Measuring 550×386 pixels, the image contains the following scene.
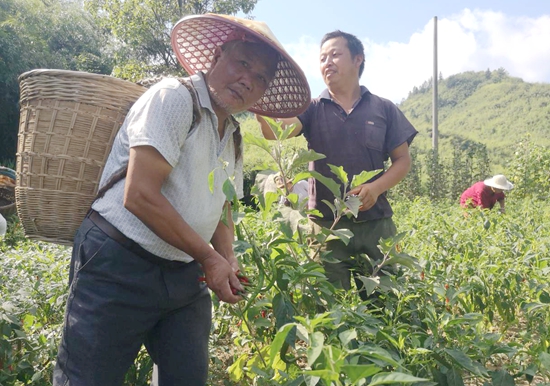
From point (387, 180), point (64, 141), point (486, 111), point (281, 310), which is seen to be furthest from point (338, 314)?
point (486, 111)

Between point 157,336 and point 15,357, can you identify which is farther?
point 15,357

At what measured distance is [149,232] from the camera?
1333mm

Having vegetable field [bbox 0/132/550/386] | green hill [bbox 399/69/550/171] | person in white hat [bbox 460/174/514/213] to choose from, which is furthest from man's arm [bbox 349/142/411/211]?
green hill [bbox 399/69/550/171]

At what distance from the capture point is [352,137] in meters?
2.33

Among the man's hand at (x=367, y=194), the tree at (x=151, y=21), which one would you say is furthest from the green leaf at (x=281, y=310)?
the tree at (x=151, y=21)

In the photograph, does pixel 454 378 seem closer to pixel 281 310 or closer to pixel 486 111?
pixel 281 310

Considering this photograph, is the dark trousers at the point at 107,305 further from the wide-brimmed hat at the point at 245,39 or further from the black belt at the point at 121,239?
the wide-brimmed hat at the point at 245,39

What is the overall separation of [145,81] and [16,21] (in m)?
Result: 13.7

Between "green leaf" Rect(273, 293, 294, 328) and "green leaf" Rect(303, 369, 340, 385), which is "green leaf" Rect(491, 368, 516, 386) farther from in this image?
"green leaf" Rect(303, 369, 340, 385)

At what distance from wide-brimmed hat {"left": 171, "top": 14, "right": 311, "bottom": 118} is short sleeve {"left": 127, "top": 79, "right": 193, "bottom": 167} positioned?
0.87 feet

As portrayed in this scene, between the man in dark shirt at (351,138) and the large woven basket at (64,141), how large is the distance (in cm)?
94

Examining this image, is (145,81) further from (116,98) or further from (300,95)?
(300,95)

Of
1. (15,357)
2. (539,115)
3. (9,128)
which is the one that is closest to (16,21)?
(9,128)

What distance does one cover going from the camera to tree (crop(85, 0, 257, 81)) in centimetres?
1434
